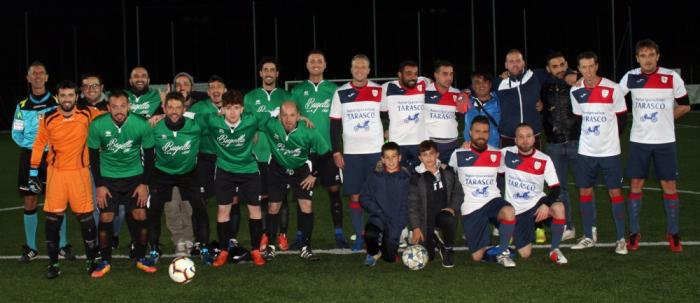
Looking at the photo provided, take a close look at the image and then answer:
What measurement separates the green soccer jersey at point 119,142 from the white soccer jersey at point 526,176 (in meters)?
3.16

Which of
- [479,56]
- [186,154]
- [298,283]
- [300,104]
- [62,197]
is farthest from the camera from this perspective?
[479,56]

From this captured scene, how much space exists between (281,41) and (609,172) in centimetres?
2657

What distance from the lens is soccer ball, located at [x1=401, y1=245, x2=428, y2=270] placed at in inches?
263

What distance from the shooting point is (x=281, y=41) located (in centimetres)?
3306

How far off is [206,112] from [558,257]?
3.47 metres

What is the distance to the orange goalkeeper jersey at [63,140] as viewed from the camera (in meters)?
6.79

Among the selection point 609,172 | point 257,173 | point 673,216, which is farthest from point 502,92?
point 257,173

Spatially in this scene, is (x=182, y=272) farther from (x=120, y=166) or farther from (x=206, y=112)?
(x=206, y=112)

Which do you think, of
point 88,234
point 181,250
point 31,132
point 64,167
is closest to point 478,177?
point 181,250

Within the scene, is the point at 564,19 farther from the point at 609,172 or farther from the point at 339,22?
the point at 609,172

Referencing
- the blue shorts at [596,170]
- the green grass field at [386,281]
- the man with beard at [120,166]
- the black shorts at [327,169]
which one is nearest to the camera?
the green grass field at [386,281]

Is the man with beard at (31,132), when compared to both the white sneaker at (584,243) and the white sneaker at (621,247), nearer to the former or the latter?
the white sneaker at (584,243)

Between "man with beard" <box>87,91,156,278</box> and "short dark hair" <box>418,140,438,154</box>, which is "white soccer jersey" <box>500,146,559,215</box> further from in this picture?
"man with beard" <box>87,91,156,278</box>

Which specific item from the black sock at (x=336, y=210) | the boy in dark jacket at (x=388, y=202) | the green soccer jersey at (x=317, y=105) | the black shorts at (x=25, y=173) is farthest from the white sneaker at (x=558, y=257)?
the black shorts at (x=25, y=173)
